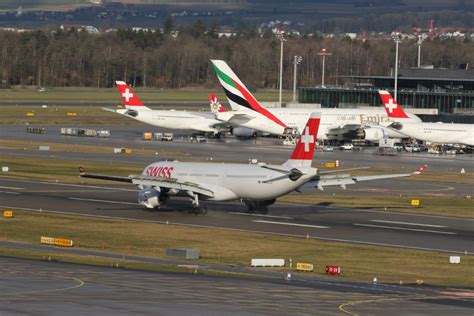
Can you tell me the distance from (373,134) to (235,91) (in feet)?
65.0

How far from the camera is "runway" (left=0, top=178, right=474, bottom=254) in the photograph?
248 ft

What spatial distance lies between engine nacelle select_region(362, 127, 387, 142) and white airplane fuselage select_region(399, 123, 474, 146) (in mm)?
5149

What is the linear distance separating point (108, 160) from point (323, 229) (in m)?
54.0

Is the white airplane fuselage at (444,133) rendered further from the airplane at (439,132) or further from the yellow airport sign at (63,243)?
the yellow airport sign at (63,243)

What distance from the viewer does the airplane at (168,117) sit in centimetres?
16638

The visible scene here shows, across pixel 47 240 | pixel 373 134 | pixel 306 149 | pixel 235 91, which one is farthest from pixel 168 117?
pixel 47 240

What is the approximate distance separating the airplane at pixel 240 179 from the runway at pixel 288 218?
144cm

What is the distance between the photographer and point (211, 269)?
61656mm

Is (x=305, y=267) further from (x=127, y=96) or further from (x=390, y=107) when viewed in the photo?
(x=127, y=96)

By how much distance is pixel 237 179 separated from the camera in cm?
8356

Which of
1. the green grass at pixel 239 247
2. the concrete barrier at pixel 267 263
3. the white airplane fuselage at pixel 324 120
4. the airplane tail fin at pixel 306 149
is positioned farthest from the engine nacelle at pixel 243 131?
the concrete barrier at pixel 267 263

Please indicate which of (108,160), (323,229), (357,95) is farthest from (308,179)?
(357,95)

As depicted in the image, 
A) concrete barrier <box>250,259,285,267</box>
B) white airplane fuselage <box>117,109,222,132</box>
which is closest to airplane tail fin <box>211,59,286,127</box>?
white airplane fuselage <box>117,109,222,132</box>

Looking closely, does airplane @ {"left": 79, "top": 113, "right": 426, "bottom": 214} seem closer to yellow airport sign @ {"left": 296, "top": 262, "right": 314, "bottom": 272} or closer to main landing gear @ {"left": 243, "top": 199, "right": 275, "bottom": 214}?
main landing gear @ {"left": 243, "top": 199, "right": 275, "bottom": 214}
